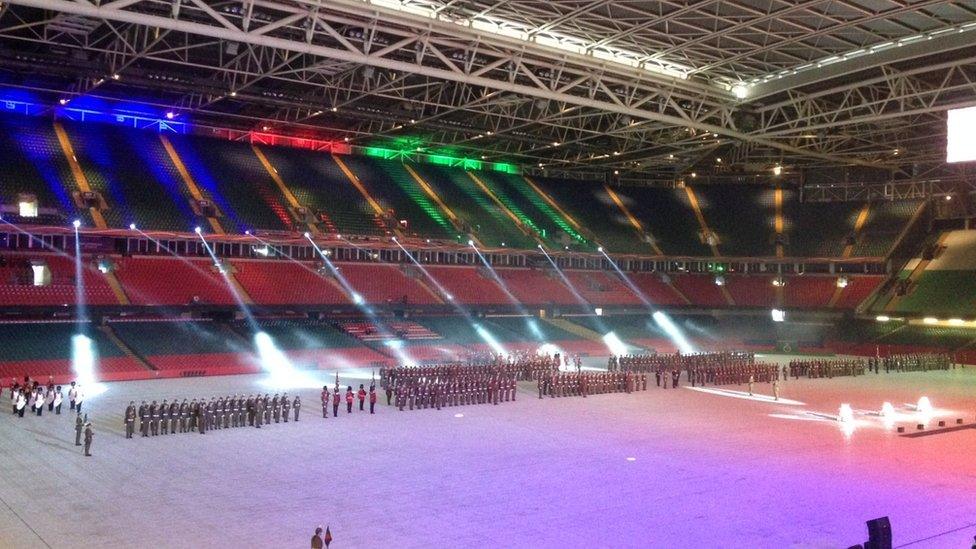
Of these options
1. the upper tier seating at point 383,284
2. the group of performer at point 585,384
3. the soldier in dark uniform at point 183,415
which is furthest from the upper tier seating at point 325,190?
the soldier in dark uniform at point 183,415

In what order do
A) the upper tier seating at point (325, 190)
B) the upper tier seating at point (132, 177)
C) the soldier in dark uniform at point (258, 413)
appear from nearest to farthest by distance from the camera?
the soldier in dark uniform at point (258, 413) → the upper tier seating at point (132, 177) → the upper tier seating at point (325, 190)

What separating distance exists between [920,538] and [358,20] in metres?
21.7

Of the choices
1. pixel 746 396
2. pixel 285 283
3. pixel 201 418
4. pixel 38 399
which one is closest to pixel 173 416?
pixel 201 418

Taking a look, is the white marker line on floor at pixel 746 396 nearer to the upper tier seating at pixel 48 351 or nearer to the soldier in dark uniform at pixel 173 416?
the soldier in dark uniform at pixel 173 416

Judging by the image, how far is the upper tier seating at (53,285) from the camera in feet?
103

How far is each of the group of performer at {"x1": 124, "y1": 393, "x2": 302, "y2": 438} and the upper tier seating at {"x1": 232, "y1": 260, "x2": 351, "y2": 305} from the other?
16079 mm

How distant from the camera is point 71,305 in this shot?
3212 cm

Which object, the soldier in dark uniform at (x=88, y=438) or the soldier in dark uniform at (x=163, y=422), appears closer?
the soldier in dark uniform at (x=88, y=438)

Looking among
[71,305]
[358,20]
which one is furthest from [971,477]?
[71,305]

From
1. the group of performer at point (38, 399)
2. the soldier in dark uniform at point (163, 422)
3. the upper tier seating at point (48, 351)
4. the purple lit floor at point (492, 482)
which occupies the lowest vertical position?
the purple lit floor at point (492, 482)

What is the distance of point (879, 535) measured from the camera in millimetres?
10820

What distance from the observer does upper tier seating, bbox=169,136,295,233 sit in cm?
4044

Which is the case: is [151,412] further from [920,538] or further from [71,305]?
[920,538]

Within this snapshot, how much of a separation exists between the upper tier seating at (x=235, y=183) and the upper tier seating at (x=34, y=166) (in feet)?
21.5
